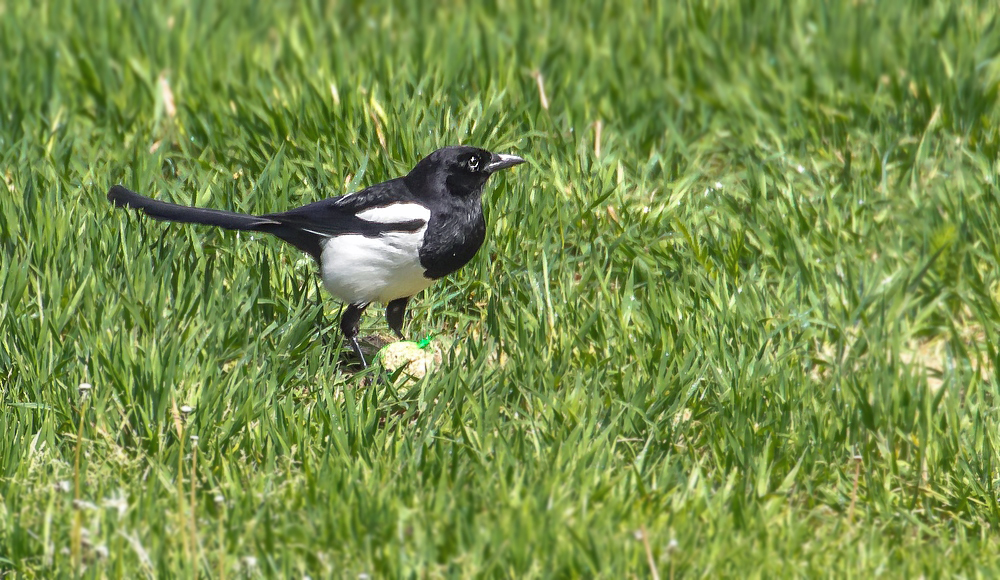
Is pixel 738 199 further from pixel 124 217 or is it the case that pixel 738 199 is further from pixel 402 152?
pixel 124 217

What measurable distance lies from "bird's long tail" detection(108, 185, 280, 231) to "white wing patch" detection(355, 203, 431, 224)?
296mm

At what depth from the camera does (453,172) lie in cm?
384

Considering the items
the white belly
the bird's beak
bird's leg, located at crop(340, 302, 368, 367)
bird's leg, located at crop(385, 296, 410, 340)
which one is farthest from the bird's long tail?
the bird's beak

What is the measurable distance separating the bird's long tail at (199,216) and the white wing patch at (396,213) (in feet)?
0.97

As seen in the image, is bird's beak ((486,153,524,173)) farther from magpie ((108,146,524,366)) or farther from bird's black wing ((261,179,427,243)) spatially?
bird's black wing ((261,179,427,243))

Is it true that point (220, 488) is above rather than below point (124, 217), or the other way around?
below

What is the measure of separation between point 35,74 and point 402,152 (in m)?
1.89

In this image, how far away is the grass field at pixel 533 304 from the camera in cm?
283

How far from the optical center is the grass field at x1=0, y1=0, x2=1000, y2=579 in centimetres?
283

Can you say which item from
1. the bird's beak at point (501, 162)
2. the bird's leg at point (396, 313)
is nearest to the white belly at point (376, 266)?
the bird's leg at point (396, 313)

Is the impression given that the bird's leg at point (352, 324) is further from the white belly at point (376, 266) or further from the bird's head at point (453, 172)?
the bird's head at point (453, 172)

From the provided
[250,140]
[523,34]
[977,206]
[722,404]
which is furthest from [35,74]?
[977,206]

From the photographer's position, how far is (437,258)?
3732 millimetres

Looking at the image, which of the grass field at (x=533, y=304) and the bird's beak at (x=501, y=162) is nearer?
the grass field at (x=533, y=304)
